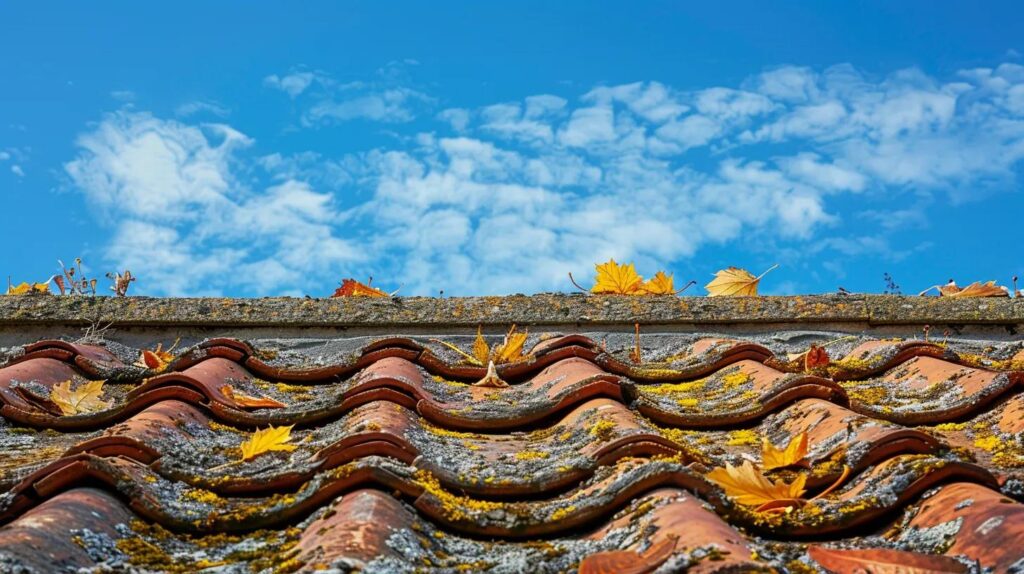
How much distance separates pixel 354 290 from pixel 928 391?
271cm

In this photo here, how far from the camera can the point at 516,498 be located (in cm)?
237

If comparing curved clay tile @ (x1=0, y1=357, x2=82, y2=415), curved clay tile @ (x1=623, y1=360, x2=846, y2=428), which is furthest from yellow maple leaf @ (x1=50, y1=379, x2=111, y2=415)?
curved clay tile @ (x1=623, y1=360, x2=846, y2=428)

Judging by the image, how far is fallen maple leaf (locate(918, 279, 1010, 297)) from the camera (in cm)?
509

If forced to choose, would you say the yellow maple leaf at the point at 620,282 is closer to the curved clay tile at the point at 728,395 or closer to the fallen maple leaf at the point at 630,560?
the curved clay tile at the point at 728,395

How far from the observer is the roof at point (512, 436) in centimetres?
200

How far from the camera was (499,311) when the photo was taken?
491cm

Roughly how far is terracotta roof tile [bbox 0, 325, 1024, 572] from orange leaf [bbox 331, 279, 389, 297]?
1.38 meters

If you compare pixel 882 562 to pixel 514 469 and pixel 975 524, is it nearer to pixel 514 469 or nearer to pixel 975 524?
pixel 975 524

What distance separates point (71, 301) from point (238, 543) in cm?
310

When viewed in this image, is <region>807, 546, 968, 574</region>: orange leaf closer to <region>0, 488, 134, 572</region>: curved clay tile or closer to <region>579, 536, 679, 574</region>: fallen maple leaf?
<region>579, 536, 679, 574</region>: fallen maple leaf

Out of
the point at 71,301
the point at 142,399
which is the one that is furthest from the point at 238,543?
the point at 71,301

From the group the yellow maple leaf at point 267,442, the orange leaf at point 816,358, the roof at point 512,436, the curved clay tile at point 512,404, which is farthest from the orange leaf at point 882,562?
the orange leaf at point 816,358

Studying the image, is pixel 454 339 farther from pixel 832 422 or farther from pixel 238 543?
pixel 238 543

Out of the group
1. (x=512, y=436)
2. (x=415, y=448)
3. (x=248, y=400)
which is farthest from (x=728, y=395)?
(x=248, y=400)
